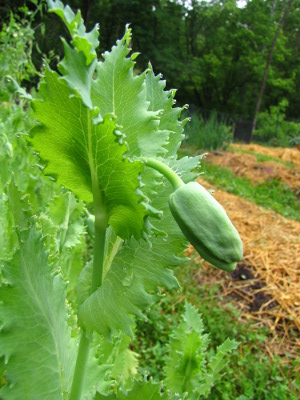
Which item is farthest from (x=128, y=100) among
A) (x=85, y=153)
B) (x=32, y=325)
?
(x=32, y=325)

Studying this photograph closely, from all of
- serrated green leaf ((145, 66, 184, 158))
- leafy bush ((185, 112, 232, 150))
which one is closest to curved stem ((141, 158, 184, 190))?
serrated green leaf ((145, 66, 184, 158))

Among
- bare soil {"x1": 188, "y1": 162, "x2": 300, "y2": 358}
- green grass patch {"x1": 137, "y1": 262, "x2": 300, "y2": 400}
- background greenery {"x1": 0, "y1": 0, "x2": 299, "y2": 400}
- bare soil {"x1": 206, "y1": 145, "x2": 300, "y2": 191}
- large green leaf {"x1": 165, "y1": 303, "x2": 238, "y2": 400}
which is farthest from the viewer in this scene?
bare soil {"x1": 206, "y1": 145, "x2": 300, "y2": 191}

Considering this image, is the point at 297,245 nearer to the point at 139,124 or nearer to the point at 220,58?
the point at 139,124

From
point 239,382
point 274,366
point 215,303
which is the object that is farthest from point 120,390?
point 215,303

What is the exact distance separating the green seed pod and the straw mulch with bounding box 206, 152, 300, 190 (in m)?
6.93

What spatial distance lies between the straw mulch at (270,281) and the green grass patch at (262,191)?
1.41 meters

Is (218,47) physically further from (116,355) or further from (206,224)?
(206,224)

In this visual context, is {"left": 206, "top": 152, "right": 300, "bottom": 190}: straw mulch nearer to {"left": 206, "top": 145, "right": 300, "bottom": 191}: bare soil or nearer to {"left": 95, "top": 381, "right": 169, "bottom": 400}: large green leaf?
{"left": 206, "top": 145, "right": 300, "bottom": 191}: bare soil

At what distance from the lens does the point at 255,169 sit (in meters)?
8.11

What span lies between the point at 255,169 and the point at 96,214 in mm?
7919

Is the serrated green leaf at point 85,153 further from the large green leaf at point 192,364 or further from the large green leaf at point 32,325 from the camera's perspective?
the large green leaf at point 192,364

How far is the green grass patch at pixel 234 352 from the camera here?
A: 213cm

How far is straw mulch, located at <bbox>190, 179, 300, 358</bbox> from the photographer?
2.78 metres

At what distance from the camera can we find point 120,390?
0.62m
